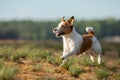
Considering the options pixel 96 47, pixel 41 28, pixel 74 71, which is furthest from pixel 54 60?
pixel 41 28

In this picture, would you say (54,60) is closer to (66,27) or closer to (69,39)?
(69,39)

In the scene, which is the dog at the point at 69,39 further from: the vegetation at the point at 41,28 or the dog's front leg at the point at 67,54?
the vegetation at the point at 41,28

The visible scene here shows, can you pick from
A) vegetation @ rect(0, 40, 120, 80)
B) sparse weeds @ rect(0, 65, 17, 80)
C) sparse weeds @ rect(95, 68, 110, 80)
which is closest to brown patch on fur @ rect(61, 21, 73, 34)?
vegetation @ rect(0, 40, 120, 80)

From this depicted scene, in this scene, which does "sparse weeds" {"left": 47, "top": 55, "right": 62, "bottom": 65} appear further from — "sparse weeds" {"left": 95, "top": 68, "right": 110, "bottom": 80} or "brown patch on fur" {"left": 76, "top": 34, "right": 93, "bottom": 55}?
"sparse weeds" {"left": 95, "top": 68, "right": 110, "bottom": 80}

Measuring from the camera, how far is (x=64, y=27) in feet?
48.4

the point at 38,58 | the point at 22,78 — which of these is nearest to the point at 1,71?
the point at 22,78

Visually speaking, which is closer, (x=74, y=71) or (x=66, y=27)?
→ (x=74, y=71)

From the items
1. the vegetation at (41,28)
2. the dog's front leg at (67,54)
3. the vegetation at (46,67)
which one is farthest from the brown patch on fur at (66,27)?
the vegetation at (41,28)

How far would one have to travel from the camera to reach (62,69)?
1502 cm

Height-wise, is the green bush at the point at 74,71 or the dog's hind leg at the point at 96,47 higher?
the dog's hind leg at the point at 96,47

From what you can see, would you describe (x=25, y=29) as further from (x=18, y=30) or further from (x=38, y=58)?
(x=38, y=58)

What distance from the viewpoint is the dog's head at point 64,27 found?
14562mm

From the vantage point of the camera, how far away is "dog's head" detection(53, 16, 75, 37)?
47.8 feet

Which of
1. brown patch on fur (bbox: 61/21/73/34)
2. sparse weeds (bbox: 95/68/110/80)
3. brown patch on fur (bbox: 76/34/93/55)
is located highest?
brown patch on fur (bbox: 61/21/73/34)
